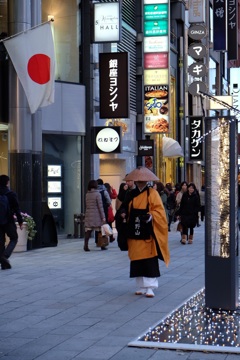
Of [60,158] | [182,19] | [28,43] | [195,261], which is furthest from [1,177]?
[182,19]

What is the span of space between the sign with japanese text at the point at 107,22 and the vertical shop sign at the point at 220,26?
20550mm

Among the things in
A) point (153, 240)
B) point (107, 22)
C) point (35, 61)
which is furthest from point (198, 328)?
point (107, 22)

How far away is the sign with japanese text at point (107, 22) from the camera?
25641mm

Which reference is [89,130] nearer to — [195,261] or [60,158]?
A: [60,158]

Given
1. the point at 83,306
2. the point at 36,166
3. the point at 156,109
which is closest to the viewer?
the point at 83,306

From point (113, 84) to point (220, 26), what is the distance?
826 inches

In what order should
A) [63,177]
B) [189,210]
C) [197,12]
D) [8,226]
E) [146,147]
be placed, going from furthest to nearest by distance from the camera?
[197,12] < [146,147] < [63,177] < [189,210] < [8,226]

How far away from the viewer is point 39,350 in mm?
8312

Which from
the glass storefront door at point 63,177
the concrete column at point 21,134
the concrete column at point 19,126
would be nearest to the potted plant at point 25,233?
the concrete column at point 21,134

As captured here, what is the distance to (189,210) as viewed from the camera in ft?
76.2

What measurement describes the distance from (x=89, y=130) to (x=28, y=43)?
30.4 feet

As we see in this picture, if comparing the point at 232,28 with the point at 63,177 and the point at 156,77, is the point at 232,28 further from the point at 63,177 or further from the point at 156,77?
the point at 63,177

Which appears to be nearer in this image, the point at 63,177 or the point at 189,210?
the point at 189,210

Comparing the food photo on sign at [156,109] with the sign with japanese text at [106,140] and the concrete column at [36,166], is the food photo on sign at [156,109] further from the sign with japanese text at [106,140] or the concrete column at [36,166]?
the concrete column at [36,166]
